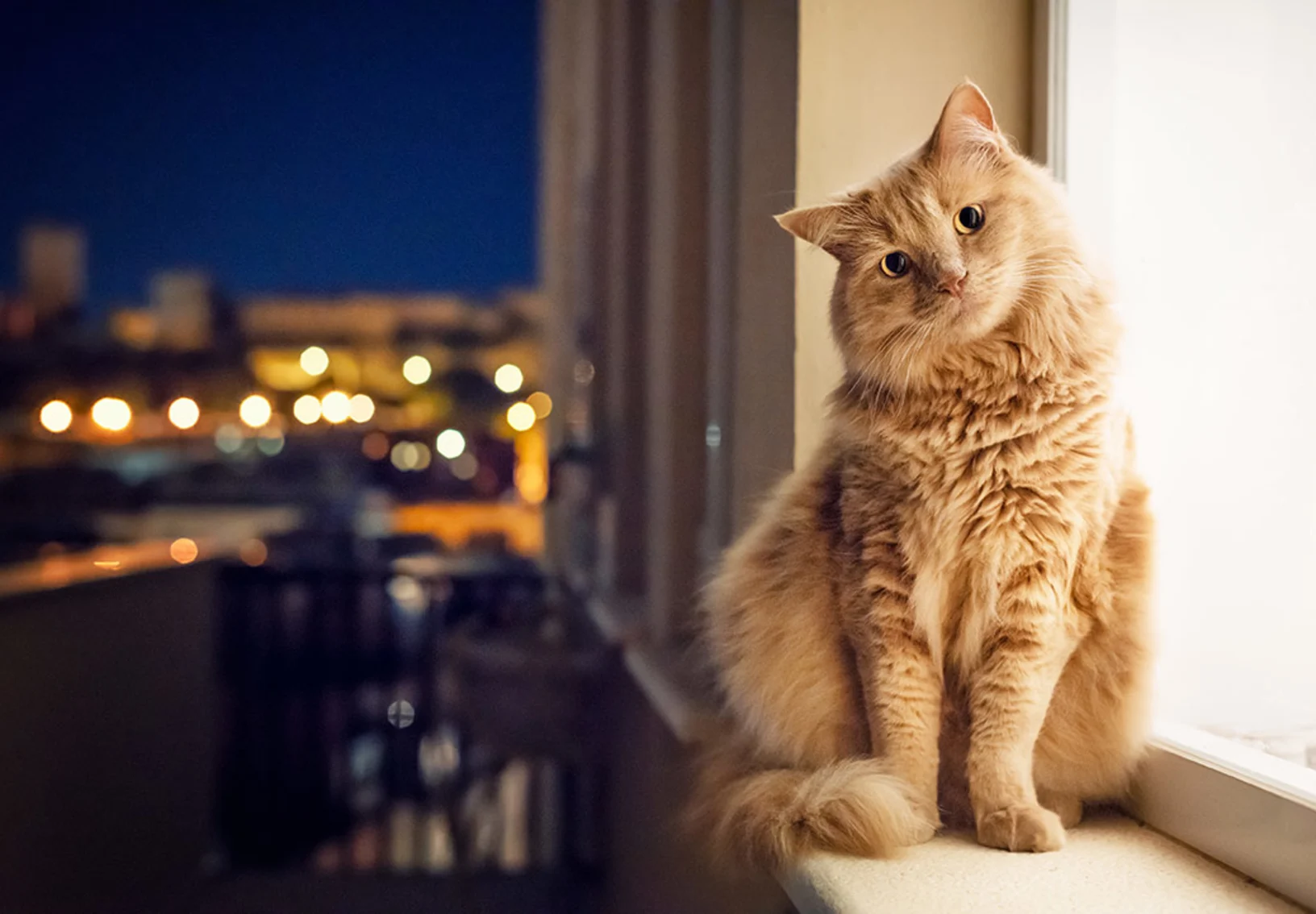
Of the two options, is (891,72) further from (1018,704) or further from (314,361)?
(314,361)

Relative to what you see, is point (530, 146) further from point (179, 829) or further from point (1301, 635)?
point (1301, 635)

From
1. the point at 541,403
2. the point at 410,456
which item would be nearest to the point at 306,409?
the point at 410,456

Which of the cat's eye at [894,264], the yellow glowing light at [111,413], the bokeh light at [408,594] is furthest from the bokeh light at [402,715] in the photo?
the cat's eye at [894,264]

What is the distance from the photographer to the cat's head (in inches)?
22.0

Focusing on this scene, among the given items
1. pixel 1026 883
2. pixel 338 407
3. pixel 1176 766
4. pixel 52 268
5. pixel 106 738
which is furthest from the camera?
pixel 52 268

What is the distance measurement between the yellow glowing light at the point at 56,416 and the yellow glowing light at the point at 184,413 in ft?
1.04

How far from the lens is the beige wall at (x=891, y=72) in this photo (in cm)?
84

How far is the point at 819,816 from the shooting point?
584mm

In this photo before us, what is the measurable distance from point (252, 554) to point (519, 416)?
2.67ft

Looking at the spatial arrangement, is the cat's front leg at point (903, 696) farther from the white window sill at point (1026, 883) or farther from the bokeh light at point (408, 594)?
the bokeh light at point (408, 594)

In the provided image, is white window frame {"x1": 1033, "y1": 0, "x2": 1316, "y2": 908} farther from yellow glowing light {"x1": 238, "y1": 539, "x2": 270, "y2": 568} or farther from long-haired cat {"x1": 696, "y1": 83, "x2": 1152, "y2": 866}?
yellow glowing light {"x1": 238, "y1": 539, "x2": 270, "y2": 568}

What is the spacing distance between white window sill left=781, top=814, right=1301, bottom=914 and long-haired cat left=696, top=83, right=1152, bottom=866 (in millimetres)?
15

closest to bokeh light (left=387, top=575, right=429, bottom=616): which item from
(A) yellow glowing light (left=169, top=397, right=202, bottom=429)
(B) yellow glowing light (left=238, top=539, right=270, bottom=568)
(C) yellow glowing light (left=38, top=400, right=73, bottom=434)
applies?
(B) yellow glowing light (left=238, top=539, right=270, bottom=568)

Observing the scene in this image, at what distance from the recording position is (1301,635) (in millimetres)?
631
